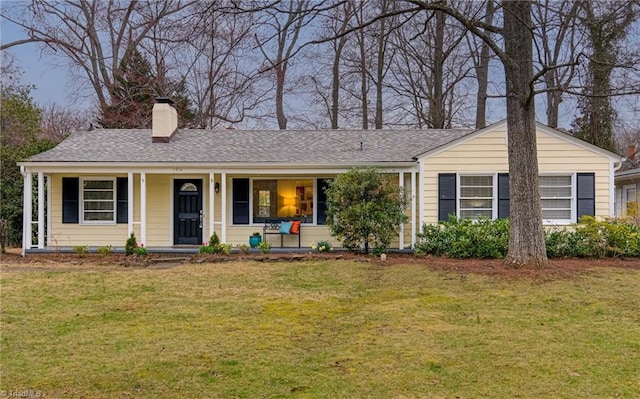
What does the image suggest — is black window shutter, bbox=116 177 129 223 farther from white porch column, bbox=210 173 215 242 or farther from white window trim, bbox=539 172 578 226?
white window trim, bbox=539 172 578 226

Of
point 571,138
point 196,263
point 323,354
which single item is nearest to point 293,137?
point 196,263

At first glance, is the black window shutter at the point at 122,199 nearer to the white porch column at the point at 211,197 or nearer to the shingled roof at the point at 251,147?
the shingled roof at the point at 251,147

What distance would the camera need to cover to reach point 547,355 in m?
5.13

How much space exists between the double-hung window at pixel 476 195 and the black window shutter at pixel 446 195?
0.96 feet

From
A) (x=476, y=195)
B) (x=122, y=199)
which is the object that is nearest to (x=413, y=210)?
(x=476, y=195)

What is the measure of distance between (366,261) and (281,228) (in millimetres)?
3155

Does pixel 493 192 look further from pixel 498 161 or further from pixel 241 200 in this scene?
pixel 241 200

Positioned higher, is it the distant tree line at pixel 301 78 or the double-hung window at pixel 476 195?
the distant tree line at pixel 301 78

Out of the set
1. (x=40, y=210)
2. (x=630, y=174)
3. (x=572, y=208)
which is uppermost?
(x=630, y=174)

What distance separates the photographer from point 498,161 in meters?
13.4

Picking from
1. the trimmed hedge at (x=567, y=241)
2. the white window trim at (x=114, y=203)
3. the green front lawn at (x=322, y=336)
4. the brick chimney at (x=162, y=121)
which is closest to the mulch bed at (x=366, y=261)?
the trimmed hedge at (x=567, y=241)

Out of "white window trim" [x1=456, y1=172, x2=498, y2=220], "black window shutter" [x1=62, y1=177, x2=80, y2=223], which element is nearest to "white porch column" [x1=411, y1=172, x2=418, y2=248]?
"white window trim" [x1=456, y1=172, x2=498, y2=220]

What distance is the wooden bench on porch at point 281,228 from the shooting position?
14.1 metres

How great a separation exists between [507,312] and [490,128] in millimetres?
7453
